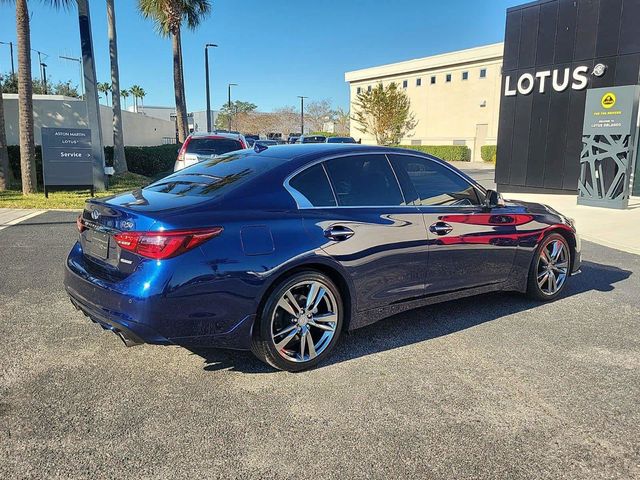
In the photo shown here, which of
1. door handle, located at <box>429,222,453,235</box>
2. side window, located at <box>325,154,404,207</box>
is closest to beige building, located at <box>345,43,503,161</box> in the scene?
door handle, located at <box>429,222,453,235</box>

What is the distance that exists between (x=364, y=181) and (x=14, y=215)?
8847 millimetres

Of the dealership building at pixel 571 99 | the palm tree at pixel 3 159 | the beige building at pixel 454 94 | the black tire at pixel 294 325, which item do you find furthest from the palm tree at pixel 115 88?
the beige building at pixel 454 94

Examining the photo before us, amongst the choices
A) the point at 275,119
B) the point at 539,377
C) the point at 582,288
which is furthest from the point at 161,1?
the point at 275,119

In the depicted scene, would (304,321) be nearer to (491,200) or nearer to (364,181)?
(364,181)

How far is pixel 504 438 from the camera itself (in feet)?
9.61

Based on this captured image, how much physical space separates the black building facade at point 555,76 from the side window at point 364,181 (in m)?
11.8

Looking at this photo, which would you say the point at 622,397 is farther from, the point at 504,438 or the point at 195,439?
the point at 195,439

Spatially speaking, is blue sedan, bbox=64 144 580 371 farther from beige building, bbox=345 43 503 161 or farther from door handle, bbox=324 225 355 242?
beige building, bbox=345 43 503 161

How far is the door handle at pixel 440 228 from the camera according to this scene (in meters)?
4.30

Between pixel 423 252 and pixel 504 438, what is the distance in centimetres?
165

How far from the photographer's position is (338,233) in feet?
12.3

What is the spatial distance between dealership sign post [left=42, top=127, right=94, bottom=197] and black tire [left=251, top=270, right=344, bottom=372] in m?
10.8

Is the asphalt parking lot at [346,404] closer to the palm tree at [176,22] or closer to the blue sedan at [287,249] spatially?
the blue sedan at [287,249]

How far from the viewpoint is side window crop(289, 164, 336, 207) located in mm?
3801
